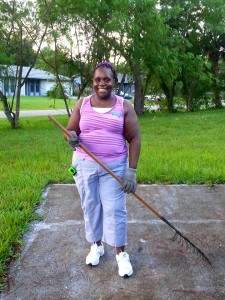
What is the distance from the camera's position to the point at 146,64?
68.7ft

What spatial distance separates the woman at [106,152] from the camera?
3.41 m

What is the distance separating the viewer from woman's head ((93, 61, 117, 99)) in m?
3.38

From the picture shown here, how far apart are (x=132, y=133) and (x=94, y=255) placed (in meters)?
1.03

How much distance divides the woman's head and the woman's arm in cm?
17

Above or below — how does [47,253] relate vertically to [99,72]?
below

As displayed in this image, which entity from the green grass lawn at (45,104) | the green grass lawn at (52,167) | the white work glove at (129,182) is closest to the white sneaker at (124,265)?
the white work glove at (129,182)

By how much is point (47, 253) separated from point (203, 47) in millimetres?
24916

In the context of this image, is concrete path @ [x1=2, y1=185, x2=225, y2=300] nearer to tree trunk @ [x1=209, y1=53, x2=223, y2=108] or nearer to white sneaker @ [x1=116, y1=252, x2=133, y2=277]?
white sneaker @ [x1=116, y1=252, x2=133, y2=277]

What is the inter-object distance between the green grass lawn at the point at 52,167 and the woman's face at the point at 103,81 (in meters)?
1.54

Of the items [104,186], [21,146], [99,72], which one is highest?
[99,72]

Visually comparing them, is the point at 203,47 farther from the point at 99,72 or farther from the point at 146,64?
the point at 99,72

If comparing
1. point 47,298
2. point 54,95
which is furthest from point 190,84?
point 47,298

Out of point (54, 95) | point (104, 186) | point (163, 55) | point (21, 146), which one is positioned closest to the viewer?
point (104, 186)

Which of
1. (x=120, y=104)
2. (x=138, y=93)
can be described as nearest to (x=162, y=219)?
(x=120, y=104)
